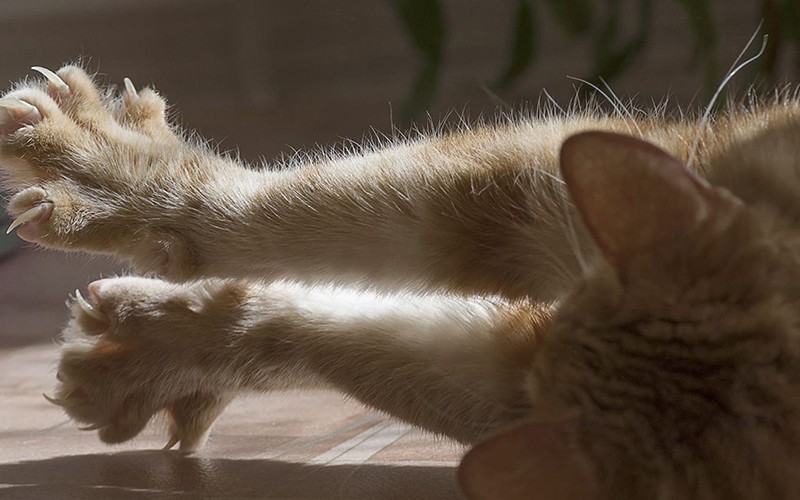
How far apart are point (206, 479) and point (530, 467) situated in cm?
45

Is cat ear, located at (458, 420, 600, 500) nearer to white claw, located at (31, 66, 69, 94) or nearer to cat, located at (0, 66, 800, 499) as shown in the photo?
cat, located at (0, 66, 800, 499)

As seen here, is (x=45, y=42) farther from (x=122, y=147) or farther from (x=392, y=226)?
(x=392, y=226)

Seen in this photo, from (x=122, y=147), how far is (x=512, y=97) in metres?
2.15

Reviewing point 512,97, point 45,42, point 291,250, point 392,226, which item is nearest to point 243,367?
point 291,250

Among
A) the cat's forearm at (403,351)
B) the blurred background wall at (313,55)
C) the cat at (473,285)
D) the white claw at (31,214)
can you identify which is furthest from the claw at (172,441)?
the blurred background wall at (313,55)

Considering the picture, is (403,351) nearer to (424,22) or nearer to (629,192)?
(629,192)

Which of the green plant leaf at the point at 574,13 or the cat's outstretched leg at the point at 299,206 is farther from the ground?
the cat's outstretched leg at the point at 299,206

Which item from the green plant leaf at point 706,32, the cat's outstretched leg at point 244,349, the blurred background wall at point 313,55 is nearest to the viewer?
the cat's outstretched leg at point 244,349

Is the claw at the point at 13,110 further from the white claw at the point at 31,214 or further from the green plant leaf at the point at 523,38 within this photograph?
the green plant leaf at the point at 523,38

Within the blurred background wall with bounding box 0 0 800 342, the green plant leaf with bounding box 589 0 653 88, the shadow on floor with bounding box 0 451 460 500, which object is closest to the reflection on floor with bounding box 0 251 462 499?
the shadow on floor with bounding box 0 451 460 500

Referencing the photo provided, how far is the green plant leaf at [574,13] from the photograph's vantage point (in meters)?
2.54

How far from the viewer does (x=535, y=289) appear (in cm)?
115

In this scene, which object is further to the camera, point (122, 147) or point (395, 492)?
point (122, 147)

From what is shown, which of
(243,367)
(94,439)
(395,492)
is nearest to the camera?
(395,492)
